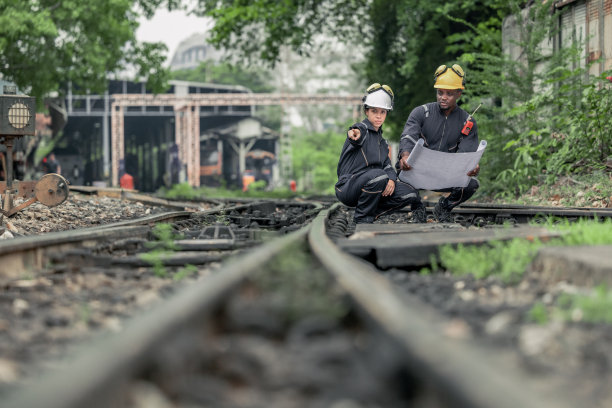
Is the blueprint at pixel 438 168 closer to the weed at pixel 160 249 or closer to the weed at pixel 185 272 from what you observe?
the weed at pixel 160 249

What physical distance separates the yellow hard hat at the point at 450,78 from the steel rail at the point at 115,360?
5.47 m

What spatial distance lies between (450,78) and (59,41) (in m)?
17.5

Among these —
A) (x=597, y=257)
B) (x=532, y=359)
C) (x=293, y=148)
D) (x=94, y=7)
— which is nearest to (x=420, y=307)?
(x=532, y=359)

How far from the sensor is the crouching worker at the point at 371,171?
265 inches

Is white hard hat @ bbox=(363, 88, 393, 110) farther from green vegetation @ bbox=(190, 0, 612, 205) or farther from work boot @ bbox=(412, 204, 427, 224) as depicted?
green vegetation @ bbox=(190, 0, 612, 205)

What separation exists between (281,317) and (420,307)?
440mm

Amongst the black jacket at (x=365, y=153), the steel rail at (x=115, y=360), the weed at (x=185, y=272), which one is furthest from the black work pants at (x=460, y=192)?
the steel rail at (x=115, y=360)

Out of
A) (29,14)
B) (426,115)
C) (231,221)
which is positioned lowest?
(231,221)

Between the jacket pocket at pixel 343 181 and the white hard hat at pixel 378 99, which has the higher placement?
the white hard hat at pixel 378 99

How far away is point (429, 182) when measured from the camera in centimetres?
701

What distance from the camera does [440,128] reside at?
738 centimetres

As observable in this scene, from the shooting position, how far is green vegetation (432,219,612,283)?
344cm

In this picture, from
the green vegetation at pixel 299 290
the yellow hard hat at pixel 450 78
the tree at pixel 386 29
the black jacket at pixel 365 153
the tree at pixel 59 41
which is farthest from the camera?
the tree at pixel 59 41

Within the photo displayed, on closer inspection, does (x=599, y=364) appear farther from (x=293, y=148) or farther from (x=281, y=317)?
(x=293, y=148)
